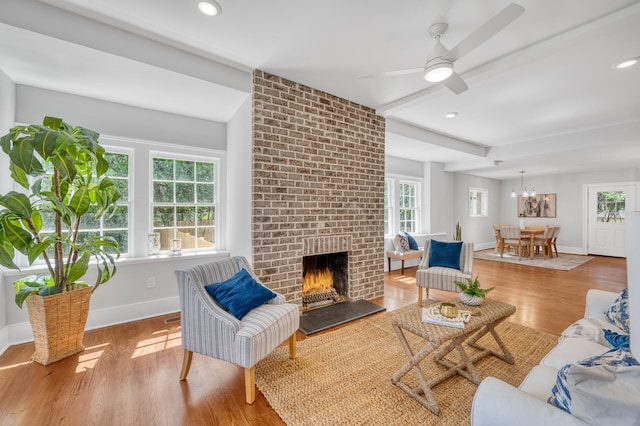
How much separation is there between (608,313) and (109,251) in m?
4.74

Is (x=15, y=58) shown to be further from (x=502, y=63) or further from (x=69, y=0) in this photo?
(x=502, y=63)

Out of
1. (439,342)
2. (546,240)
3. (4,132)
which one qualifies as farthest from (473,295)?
(546,240)

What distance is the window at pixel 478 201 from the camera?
8.59 m

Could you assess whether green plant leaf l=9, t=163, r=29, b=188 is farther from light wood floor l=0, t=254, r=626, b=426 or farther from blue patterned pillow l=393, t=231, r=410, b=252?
blue patterned pillow l=393, t=231, r=410, b=252

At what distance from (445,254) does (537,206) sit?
7.28 metres

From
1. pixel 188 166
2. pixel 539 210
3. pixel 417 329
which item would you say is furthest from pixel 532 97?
pixel 539 210

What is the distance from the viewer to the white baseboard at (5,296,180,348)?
2582mm

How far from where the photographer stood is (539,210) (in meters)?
8.77

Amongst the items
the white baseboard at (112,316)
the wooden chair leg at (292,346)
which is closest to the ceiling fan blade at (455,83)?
the wooden chair leg at (292,346)

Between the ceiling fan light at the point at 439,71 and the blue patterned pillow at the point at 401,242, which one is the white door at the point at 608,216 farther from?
the ceiling fan light at the point at 439,71

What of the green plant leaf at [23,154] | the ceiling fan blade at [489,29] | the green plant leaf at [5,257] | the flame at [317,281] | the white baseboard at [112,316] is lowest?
the white baseboard at [112,316]

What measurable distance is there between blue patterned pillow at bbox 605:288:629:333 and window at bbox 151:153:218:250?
4067mm

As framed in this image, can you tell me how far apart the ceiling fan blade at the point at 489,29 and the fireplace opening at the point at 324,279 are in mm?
2557

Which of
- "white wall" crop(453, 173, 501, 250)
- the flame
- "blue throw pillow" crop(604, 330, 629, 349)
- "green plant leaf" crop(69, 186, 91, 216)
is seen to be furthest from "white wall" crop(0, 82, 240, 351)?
"white wall" crop(453, 173, 501, 250)
